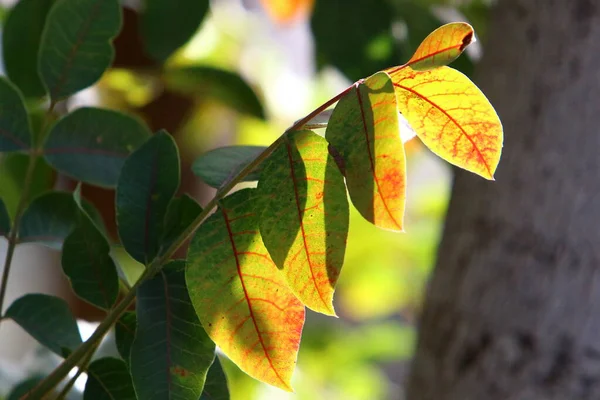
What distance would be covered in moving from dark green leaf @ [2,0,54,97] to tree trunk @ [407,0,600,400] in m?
0.37

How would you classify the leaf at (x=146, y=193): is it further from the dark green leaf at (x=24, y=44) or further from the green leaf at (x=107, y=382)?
the dark green leaf at (x=24, y=44)

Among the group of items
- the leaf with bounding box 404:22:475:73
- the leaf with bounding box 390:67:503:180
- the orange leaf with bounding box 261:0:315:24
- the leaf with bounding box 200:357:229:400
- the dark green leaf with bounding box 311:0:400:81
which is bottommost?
the leaf with bounding box 200:357:229:400

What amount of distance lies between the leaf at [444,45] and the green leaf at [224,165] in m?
0.09

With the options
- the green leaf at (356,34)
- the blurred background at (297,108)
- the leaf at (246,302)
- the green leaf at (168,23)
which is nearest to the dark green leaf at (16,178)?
the blurred background at (297,108)

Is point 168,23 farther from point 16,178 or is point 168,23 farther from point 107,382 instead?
point 107,382

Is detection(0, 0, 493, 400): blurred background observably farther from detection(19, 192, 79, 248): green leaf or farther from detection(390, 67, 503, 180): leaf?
detection(390, 67, 503, 180): leaf

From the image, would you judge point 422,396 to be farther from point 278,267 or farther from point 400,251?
point 400,251

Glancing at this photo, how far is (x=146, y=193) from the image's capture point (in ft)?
1.27

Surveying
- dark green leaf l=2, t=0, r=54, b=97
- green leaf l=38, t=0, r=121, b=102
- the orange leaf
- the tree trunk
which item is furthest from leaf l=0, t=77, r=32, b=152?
the orange leaf

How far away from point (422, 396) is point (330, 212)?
16.8 inches

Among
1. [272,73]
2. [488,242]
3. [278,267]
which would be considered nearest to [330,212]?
[278,267]

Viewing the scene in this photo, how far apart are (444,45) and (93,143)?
0.97 feet

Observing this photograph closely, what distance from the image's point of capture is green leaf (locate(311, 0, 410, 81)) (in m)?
0.69

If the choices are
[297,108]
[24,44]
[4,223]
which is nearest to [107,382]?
[4,223]
